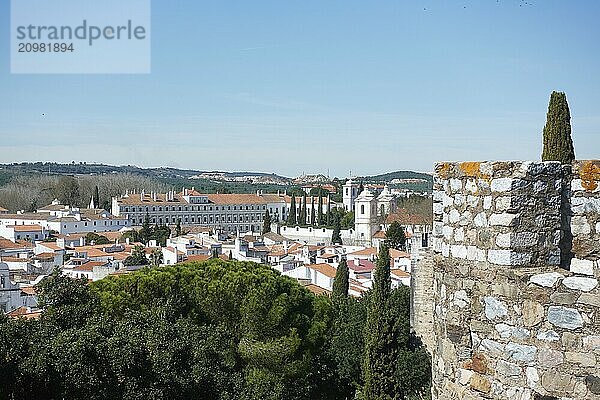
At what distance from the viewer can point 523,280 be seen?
2.78 meters

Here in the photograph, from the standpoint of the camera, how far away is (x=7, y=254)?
54125 millimetres

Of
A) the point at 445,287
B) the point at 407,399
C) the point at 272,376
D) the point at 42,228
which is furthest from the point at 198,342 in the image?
the point at 42,228

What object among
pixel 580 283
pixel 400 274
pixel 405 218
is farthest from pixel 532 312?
pixel 405 218

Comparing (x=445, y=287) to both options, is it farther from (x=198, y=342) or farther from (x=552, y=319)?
(x=198, y=342)

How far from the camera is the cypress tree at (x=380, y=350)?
17031 millimetres

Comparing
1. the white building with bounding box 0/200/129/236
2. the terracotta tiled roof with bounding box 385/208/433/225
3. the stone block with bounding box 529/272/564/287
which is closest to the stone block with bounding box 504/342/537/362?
the stone block with bounding box 529/272/564/287

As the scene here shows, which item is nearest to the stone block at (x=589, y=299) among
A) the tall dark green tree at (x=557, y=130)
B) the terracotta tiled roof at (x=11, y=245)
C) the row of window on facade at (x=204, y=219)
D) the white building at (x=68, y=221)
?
the tall dark green tree at (x=557, y=130)

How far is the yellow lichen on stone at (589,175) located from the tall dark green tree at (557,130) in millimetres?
2351

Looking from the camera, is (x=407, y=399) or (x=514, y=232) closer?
(x=514, y=232)

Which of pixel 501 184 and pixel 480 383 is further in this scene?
pixel 480 383

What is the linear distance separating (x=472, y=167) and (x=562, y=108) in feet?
8.61

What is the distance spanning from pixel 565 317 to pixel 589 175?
60 centimetres

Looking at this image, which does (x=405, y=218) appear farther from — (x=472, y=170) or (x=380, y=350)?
(x=472, y=170)

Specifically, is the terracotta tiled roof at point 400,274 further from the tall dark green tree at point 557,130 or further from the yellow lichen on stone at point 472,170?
the yellow lichen on stone at point 472,170
